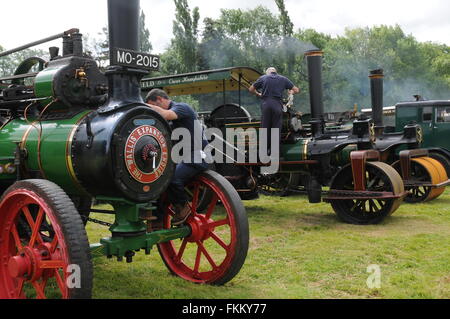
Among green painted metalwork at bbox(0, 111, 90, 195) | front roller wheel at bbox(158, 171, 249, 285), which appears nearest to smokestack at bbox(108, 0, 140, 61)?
green painted metalwork at bbox(0, 111, 90, 195)

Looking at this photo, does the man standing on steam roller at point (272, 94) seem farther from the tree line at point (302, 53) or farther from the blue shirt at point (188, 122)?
the tree line at point (302, 53)

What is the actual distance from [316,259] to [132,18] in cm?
239

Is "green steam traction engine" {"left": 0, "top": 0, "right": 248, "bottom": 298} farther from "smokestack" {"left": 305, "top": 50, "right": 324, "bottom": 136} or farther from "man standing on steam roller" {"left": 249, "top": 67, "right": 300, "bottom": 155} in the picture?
"smokestack" {"left": 305, "top": 50, "right": 324, "bottom": 136}

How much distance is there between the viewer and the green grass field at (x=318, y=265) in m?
3.15

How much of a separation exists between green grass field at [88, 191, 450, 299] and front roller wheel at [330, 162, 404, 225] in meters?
0.16

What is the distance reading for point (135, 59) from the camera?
113 inches

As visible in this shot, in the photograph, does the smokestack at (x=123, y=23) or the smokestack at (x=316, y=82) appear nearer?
the smokestack at (x=123, y=23)

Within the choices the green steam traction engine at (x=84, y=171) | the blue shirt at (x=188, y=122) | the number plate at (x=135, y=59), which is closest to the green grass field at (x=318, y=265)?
the green steam traction engine at (x=84, y=171)

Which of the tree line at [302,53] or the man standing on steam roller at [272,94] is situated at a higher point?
the tree line at [302,53]

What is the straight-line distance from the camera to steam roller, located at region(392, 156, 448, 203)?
265 inches

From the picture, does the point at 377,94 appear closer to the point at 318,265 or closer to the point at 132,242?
the point at 318,265

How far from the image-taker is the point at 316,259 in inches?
156

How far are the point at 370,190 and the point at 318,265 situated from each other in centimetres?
227

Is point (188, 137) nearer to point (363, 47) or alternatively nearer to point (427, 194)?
point (427, 194)
